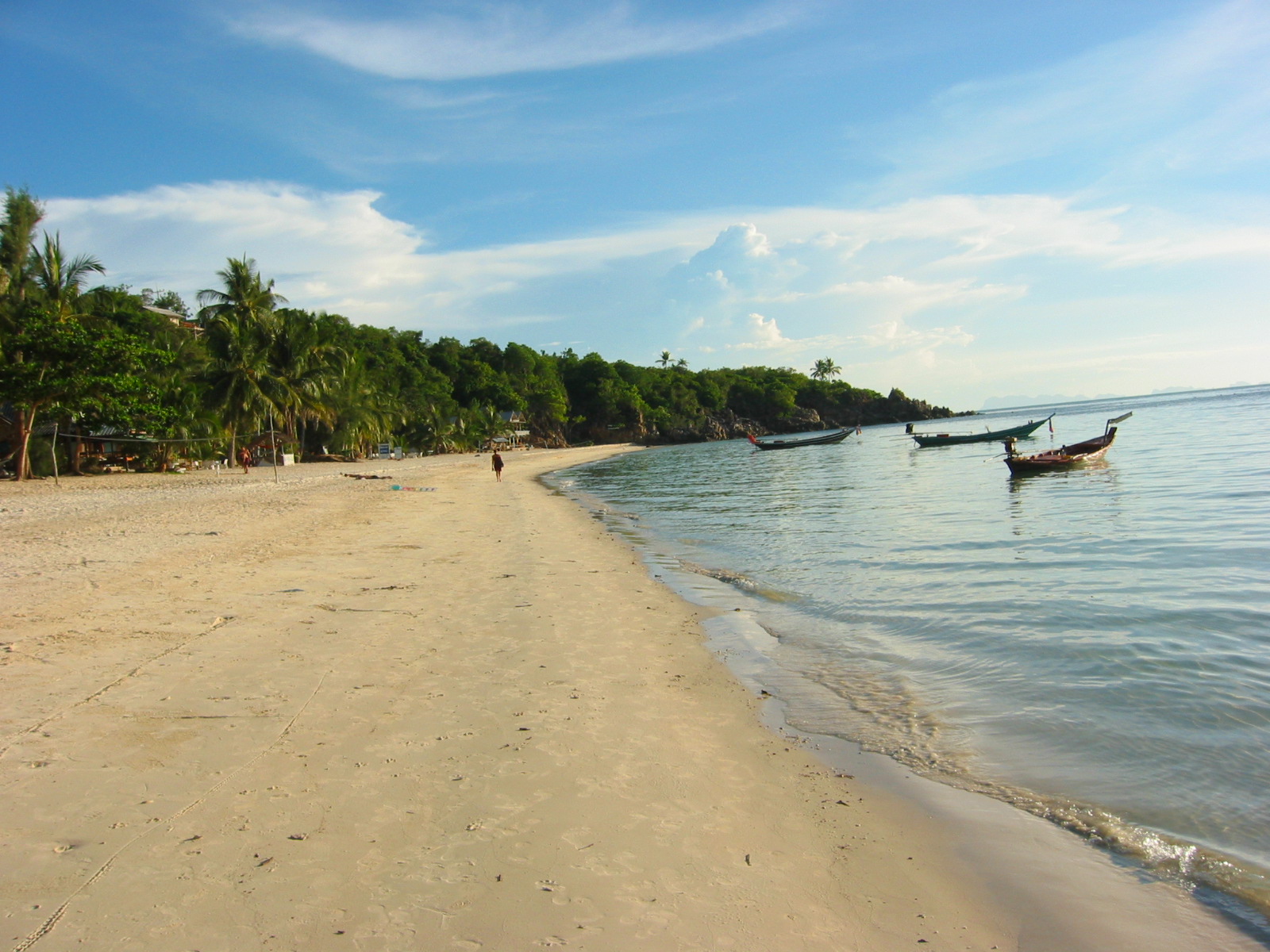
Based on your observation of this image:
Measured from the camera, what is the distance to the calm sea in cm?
416

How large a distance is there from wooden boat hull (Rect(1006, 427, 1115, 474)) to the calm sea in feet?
19.0

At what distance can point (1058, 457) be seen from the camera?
85.0ft

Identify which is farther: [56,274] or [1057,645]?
[56,274]

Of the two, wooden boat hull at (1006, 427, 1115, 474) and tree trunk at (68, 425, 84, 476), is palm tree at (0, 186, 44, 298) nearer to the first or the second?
tree trunk at (68, 425, 84, 476)

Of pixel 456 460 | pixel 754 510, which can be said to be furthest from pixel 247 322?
pixel 754 510

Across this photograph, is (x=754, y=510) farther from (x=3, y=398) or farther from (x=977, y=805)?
(x=3, y=398)

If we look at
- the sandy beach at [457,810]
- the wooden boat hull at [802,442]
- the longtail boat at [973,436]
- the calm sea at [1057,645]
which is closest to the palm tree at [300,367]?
the calm sea at [1057,645]

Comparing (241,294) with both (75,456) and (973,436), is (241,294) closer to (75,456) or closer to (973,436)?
(75,456)

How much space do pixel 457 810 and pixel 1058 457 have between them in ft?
89.4

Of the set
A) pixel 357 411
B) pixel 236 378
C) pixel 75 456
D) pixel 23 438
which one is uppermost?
pixel 236 378

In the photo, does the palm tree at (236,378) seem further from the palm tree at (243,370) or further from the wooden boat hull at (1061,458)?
the wooden boat hull at (1061,458)

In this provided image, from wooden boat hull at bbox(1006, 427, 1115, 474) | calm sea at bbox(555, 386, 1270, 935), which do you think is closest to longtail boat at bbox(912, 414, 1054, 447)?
wooden boat hull at bbox(1006, 427, 1115, 474)

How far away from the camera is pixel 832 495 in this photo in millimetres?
22734

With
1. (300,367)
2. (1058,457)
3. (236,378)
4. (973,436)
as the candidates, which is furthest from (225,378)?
(973,436)
